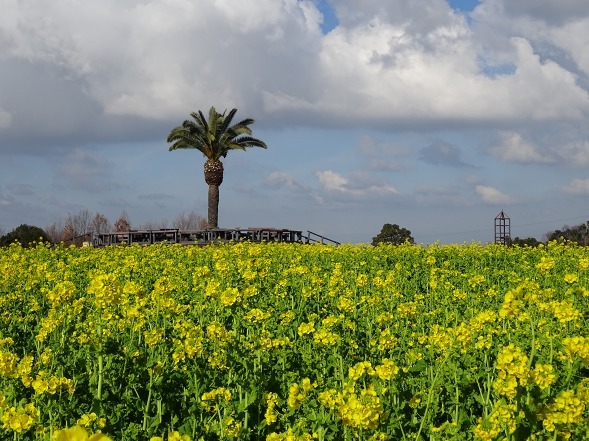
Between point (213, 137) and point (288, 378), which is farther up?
point (213, 137)

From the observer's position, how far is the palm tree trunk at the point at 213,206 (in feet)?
139

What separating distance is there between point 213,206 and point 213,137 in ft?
14.2

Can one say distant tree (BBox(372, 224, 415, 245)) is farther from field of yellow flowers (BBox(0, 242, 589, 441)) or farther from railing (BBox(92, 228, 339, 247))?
field of yellow flowers (BBox(0, 242, 589, 441))

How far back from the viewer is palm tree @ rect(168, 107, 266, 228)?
40.3 m

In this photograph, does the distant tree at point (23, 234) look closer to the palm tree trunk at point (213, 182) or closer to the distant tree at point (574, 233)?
the palm tree trunk at point (213, 182)

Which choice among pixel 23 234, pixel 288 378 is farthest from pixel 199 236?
pixel 288 378

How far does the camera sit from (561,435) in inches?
178

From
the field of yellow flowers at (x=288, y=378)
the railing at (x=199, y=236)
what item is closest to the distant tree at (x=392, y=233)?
the railing at (x=199, y=236)

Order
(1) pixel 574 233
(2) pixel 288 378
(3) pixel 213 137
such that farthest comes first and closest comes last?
1. (1) pixel 574 233
2. (3) pixel 213 137
3. (2) pixel 288 378

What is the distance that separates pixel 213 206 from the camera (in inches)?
1671

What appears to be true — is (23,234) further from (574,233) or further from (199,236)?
(574,233)

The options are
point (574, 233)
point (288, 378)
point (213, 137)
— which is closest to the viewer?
point (288, 378)

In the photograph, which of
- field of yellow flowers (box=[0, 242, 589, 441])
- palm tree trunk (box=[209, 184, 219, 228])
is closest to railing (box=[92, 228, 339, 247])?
palm tree trunk (box=[209, 184, 219, 228])

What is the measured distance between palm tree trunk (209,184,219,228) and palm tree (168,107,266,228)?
Result: 0.70 metres
